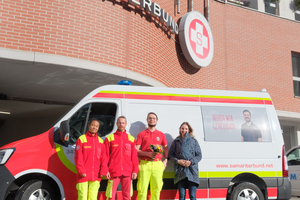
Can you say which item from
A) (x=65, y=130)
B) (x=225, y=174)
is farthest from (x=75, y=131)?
(x=225, y=174)

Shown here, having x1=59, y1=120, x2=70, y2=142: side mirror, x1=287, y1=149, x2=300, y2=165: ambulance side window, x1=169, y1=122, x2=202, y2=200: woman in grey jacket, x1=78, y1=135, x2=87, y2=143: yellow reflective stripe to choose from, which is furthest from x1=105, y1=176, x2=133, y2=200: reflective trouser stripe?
x1=287, y1=149, x2=300, y2=165: ambulance side window

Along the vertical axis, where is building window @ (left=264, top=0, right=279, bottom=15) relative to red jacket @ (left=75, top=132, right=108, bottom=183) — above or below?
above

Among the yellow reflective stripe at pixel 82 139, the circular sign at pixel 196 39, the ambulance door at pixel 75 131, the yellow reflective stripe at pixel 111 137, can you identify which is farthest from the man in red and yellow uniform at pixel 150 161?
the circular sign at pixel 196 39

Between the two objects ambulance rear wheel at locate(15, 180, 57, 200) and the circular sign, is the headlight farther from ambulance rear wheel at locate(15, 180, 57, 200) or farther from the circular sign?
the circular sign

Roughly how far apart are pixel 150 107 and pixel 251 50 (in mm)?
9431

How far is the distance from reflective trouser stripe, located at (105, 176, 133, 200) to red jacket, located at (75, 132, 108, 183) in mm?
214

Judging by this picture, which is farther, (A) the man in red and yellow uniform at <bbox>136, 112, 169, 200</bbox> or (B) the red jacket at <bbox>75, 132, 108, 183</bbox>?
(A) the man in red and yellow uniform at <bbox>136, 112, 169, 200</bbox>

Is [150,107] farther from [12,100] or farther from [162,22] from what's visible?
[12,100]

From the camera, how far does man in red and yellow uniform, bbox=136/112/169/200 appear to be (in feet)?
17.1

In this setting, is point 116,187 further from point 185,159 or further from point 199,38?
point 199,38

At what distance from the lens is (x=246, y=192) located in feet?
19.3

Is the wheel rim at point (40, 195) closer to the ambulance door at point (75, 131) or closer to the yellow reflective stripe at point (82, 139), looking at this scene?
the ambulance door at point (75, 131)

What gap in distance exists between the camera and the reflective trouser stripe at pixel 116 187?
491cm

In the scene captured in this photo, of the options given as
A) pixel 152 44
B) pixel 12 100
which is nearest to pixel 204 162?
pixel 152 44
